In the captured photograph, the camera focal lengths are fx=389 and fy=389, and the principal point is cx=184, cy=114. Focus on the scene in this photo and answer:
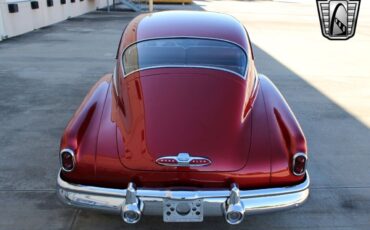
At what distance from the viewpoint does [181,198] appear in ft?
8.49

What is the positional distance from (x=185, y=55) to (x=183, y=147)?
1.15 metres

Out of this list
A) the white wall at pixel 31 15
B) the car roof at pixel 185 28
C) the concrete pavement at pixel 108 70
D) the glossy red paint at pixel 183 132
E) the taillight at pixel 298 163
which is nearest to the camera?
the glossy red paint at pixel 183 132

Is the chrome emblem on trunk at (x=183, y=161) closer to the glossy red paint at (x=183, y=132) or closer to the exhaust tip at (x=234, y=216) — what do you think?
the glossy red paint at (x=183, y=132)

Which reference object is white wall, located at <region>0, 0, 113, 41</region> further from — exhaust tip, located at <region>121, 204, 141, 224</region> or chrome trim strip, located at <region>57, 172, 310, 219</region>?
exhaust tip, located at <region>121, 204, 141, 224</region>

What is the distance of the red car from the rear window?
0.8 inches

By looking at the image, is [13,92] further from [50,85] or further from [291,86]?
[291,86]

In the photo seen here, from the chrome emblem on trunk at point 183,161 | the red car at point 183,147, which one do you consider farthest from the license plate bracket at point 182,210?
the chrome emblem on trunk at point 183,161

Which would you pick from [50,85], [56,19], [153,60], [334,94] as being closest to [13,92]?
[50,85]

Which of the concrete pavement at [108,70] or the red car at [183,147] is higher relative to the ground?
the red car at [183,147]

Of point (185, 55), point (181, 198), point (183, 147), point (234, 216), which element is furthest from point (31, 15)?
point (234, 216)

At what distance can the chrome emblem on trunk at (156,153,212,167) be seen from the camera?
105 inches

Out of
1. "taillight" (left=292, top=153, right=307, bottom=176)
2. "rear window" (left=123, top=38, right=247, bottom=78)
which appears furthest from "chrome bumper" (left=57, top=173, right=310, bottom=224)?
"rear window" (left=123, top=38, right=247, bottom=78)

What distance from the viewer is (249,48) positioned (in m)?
3.94

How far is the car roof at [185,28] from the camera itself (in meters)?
3.83
